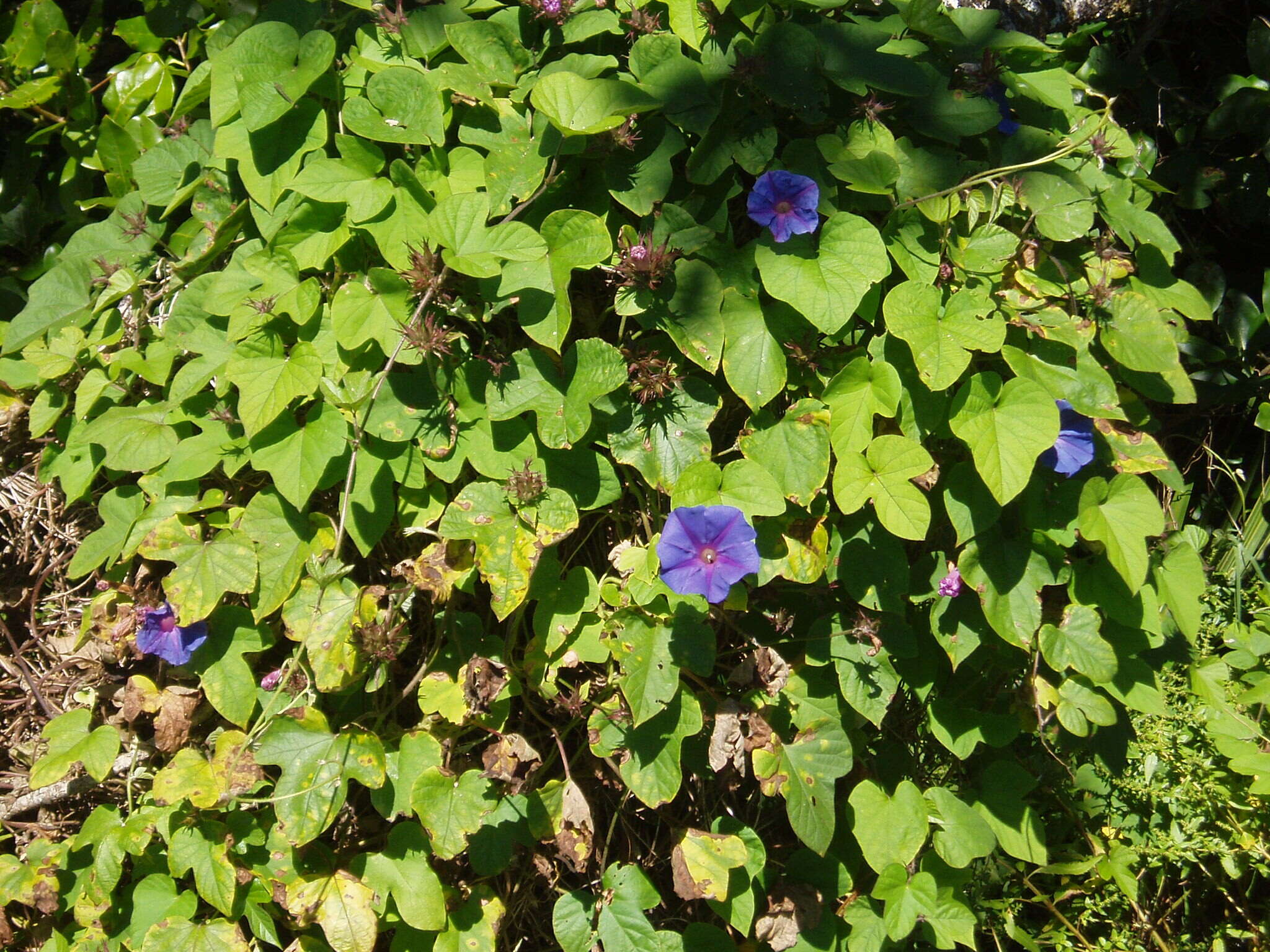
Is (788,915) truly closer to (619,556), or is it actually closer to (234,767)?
(619,556)

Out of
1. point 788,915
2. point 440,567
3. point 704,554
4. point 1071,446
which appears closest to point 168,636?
point 440,567

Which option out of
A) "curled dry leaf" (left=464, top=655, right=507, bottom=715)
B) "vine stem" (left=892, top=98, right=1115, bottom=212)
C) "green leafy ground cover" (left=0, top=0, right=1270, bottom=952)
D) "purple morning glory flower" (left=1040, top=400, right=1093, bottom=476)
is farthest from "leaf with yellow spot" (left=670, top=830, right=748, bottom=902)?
"vine stem" (left=892, top=98, right=1115, bottom=212)

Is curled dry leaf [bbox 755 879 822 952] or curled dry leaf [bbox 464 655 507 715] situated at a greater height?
curled dry leaf [bbox 464 655 507 715]

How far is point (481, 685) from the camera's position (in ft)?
6.12

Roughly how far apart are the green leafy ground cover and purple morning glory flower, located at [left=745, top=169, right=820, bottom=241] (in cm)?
4

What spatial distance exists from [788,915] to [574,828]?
0.57m

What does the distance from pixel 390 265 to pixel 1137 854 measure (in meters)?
2.92

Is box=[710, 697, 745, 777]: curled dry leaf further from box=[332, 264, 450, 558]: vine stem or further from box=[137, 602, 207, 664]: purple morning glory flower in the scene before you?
box=[137, 602, 207, 664]: purple morning glory flower

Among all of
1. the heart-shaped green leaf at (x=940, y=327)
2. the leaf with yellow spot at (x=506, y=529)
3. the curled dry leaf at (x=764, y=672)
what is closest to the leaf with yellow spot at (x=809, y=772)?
the curled dry leaf at (x=764, y=672)

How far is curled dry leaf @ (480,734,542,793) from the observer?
6.23 feet

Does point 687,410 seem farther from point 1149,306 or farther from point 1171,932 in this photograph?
point 1171,932

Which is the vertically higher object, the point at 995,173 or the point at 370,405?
the point at 995,173

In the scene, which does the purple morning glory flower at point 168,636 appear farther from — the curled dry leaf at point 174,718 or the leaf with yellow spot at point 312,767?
the leaf with yellow spot at point 312,767

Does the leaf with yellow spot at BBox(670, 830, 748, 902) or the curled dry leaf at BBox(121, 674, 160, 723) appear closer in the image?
the leaf with yellow spot at BBox(670, 830, 748, 902)
